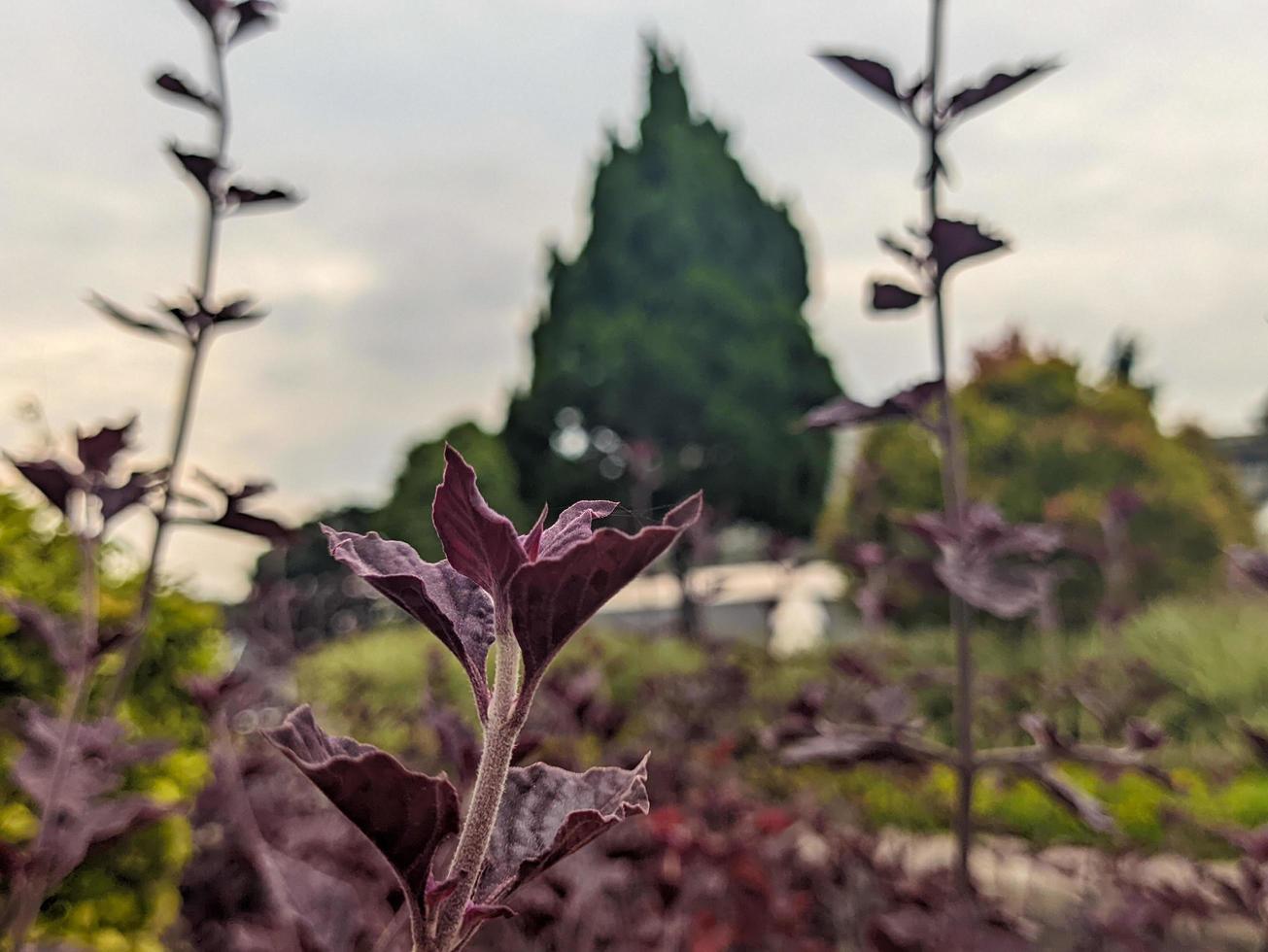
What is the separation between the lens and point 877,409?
1.62 metres

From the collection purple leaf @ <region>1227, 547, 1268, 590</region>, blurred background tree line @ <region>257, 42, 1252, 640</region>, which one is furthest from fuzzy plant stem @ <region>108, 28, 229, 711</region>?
blurred background tree line @ <region>257, 42, 1252, 640</region>

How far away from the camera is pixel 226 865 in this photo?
256cm

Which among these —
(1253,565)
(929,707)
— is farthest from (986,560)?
(929,707)

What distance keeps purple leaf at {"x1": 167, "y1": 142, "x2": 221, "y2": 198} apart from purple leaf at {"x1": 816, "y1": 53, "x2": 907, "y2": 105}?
1048mm

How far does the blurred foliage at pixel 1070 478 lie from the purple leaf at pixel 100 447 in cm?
1096

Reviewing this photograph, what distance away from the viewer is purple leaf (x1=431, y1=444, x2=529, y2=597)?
42 cm

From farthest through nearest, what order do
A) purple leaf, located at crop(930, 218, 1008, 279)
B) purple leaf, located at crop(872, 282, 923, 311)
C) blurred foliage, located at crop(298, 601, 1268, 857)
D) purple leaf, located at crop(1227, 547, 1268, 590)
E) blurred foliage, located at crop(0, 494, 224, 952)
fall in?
blurred foliage, located at crop(298, 601, 1268, 857), blurred foliage, located at crop(0, 494, 224, 952), purple leaf, located at crop(1227, 547, 1268, 590), purple leaf, located at crop(872, 282, 923, 311), purple leaf, located at crop(930, 218, 1008, 279)

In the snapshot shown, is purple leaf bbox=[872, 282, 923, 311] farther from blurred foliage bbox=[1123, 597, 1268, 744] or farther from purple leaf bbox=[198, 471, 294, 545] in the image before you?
blurred foliage bbox=[1123, 597, 1268, 744]

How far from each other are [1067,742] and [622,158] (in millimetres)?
21027

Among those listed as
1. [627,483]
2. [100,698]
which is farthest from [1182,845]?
[627,483]

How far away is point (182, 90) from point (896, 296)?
4.25ft

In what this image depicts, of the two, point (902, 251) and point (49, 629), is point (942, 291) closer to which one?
point (902, 251)

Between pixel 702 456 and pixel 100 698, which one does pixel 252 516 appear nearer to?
pixel 100 698

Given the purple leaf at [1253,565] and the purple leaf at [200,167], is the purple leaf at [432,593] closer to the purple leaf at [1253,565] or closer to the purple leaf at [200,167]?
the purple leaf at [200,167]
